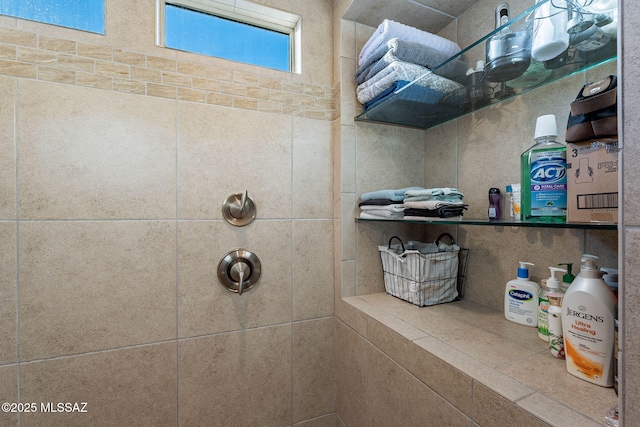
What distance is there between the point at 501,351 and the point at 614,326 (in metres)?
0.23

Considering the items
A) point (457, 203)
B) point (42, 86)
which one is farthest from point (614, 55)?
point (42, 86)

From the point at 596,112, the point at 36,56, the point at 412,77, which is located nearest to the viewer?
the point at 596,112

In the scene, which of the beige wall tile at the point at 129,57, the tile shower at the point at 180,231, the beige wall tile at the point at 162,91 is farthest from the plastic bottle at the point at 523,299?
the beige wall tile at the point at 129,57

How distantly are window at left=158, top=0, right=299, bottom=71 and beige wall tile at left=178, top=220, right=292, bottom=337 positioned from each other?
2.13 ft

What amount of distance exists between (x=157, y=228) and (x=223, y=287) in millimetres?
298

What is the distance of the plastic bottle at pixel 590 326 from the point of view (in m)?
0.55

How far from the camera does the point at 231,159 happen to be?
106cm

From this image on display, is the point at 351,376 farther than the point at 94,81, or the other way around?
the point at 351,376

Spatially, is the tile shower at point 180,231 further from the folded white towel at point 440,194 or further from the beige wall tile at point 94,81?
the folded white towel at point 440,194

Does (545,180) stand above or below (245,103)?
below

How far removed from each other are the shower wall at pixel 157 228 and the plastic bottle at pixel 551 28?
0.70 m

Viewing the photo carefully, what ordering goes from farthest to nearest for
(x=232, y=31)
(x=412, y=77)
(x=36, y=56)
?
(x=232, y=31) < (x=412, y=77) < (x=36, y=56)

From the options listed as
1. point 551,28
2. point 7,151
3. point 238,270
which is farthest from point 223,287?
point 551,28

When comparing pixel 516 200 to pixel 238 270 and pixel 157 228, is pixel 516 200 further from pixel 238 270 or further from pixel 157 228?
pixel 157 228
